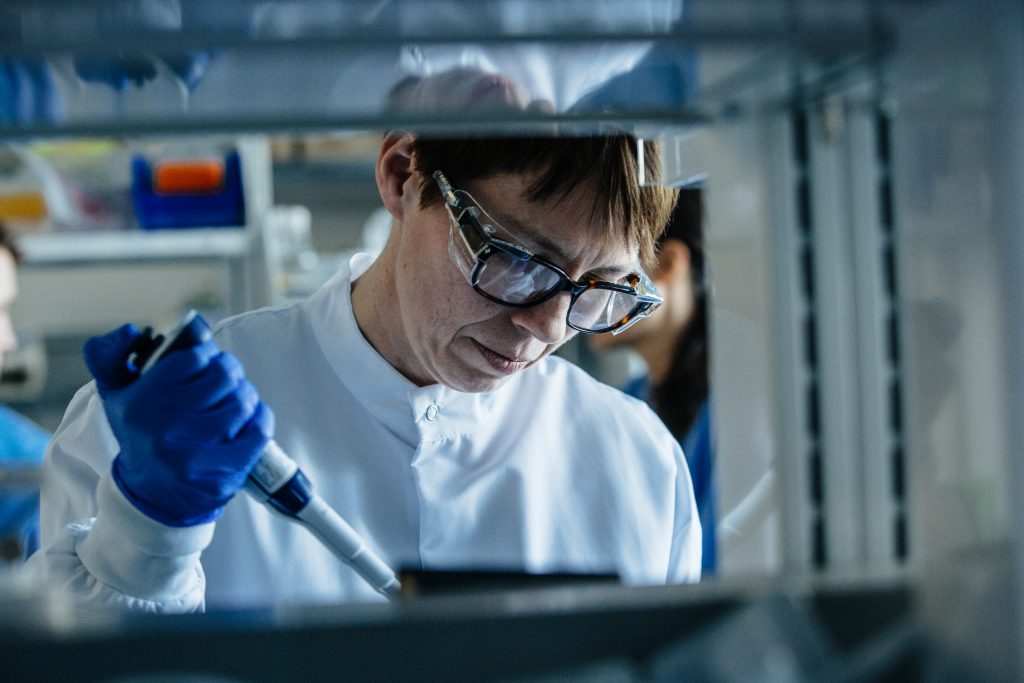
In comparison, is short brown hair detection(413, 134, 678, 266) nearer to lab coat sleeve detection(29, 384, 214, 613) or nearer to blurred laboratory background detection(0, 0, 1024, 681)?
blurred laboratory background detection(0, 0, 1024, 681)

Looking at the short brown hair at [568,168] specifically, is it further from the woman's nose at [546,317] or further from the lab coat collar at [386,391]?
the lab coat collar at [386,391]

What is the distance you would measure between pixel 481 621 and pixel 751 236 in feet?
1.03

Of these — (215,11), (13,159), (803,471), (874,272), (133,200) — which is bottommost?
(803,471)

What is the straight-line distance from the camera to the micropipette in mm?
822

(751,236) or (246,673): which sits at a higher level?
(751,236)

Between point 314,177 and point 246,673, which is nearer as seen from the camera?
point 246,673

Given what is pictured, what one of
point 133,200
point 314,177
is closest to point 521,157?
point 133,200

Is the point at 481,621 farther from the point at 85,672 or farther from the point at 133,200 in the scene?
the point at 133,200

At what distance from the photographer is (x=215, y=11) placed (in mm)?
428

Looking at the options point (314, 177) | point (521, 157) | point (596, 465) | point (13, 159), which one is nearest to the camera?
point (521, 157)

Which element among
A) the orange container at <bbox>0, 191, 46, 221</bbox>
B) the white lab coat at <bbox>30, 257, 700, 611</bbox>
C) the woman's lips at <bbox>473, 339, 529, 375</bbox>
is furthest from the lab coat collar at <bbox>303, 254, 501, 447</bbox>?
the orange container at <bbox>0, 191, 46, 221</bbox>

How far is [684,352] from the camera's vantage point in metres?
1.71

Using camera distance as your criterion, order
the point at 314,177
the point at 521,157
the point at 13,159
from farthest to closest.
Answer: the point at 314,177, the point at 13,159, the point at 521,157

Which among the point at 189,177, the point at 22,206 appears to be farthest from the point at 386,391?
the point at 22,206
